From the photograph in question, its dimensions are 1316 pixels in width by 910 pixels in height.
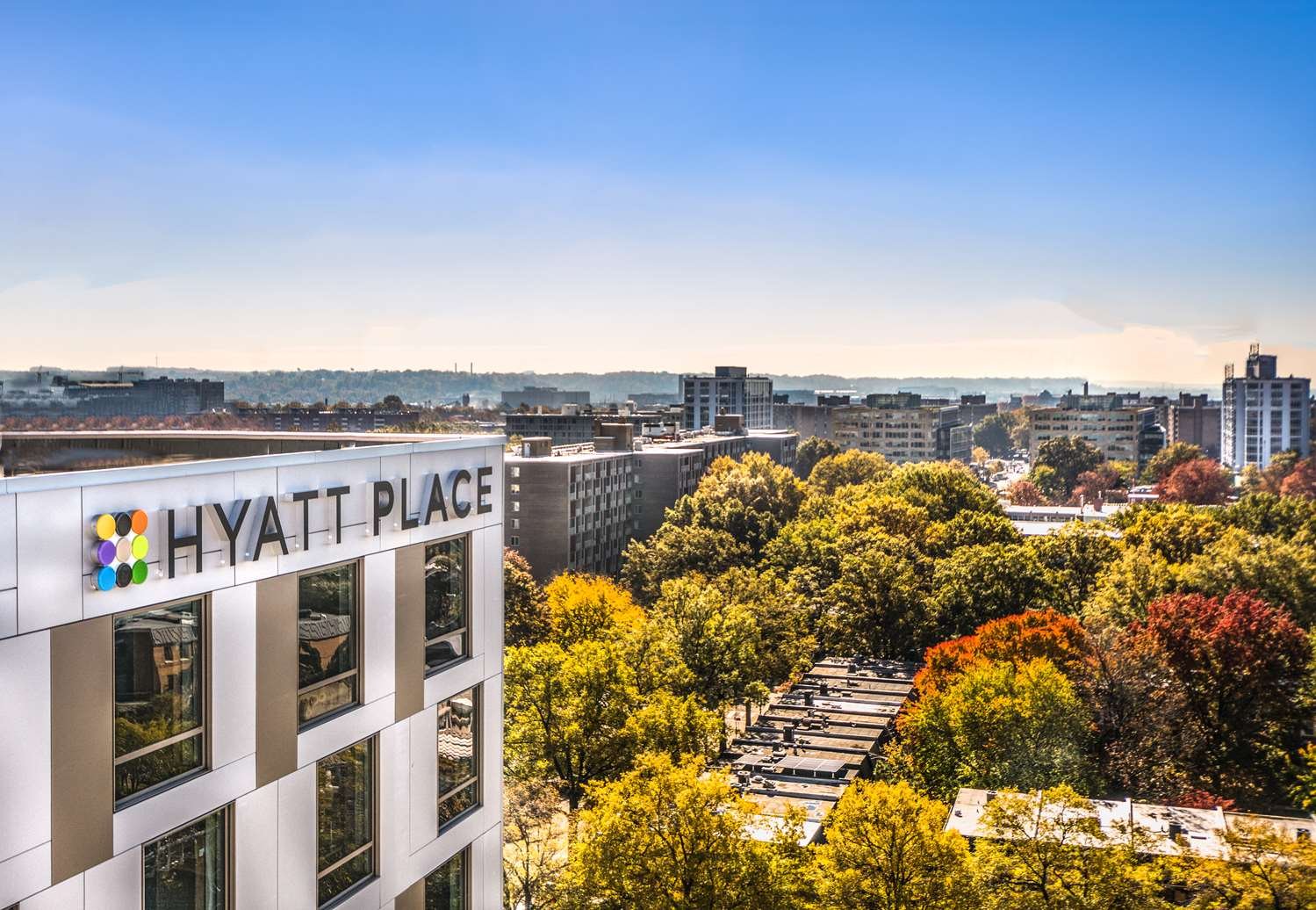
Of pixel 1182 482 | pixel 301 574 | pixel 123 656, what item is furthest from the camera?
pixel 1182 482

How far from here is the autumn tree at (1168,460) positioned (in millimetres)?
168625

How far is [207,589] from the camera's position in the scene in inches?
530

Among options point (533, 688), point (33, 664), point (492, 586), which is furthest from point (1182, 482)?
point (33, 664)

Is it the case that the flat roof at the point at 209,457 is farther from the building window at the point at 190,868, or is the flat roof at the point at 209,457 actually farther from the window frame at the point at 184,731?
the building window at the point at 190,868

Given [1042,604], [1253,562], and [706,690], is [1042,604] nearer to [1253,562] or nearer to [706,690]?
[1253,562]

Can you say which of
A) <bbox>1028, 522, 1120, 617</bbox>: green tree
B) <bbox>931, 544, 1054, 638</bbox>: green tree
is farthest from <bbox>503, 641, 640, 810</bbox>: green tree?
<bbox>1028, 522, 1120, 617</bbox>: green tree

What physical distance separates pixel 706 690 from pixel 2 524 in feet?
156

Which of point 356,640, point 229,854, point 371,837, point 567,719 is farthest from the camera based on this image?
point 567,719

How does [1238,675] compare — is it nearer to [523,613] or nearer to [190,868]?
[523,613]

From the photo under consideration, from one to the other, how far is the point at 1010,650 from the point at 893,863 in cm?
2228

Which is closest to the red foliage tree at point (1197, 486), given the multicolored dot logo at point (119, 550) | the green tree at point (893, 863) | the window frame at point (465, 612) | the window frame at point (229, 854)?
the green tree at point (893, 863)

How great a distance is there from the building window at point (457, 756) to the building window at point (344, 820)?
175 centimetres

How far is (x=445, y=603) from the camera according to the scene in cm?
1834

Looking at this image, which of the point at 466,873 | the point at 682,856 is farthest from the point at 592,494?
the point at 466,873
